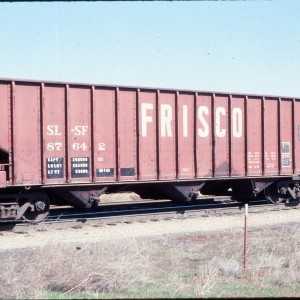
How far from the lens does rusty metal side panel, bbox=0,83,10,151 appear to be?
488 inches

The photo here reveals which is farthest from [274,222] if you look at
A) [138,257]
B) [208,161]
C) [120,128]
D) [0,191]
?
[0,191]

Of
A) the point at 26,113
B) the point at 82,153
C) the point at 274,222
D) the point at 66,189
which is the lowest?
the point at 274,222

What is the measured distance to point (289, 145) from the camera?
17.3 meters

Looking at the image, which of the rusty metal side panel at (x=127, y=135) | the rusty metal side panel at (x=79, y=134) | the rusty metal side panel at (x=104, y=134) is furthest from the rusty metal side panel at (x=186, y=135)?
the rusty metal side panel at (x=79, y=134)

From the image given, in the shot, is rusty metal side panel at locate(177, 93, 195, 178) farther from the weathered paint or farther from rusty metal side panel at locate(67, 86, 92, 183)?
rusty metal side panel at locate(67, 86, 92, 183)

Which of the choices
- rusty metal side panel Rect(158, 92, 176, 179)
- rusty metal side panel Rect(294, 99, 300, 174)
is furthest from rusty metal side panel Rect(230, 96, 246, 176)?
rusty metal side panel Rect(294, 99, 300, 174)

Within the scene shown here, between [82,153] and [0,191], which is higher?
[82,153]

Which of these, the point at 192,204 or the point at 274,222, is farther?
the point at 192,204

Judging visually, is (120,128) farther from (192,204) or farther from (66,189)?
(192,204)

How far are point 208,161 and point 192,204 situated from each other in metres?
2.25

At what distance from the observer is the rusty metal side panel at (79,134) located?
1329 cm

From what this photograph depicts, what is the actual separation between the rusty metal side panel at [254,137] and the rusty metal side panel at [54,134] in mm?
6379

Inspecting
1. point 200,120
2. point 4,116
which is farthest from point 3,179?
point 200,120

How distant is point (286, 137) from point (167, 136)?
194 inches
